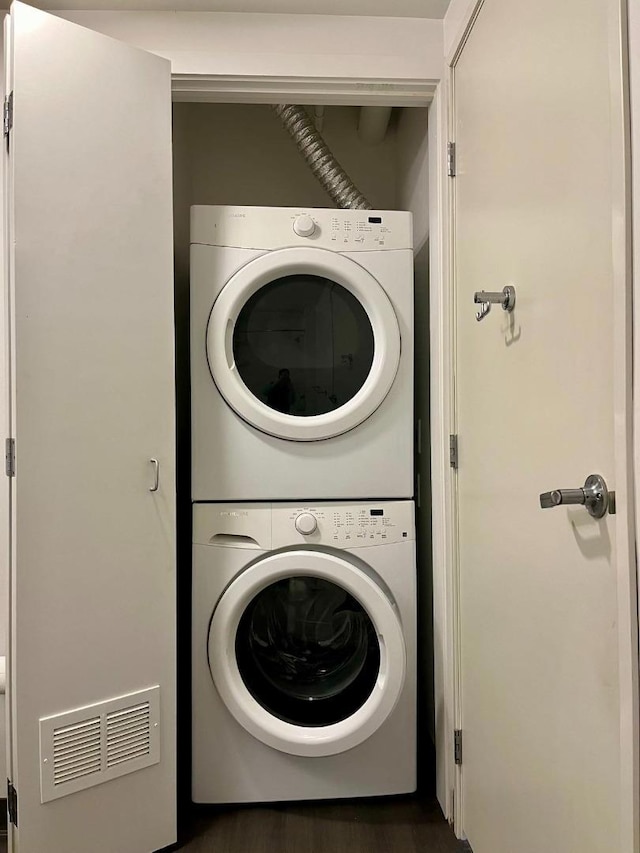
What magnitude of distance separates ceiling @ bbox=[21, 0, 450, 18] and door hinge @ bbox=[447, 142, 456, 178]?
0.38 m

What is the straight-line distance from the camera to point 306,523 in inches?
66.3

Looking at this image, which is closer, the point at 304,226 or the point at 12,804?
the point at 12,804

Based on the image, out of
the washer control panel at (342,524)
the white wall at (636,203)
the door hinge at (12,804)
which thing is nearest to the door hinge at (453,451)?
the washer control panel at (342,524)

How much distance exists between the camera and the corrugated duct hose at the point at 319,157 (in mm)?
2043

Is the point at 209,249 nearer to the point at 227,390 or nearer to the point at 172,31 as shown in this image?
the point at 227,390

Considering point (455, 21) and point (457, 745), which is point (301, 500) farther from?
point (455, 21)

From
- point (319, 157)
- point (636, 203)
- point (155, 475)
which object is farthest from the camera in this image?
point (319, 157)

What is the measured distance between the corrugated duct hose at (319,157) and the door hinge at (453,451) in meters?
0.92

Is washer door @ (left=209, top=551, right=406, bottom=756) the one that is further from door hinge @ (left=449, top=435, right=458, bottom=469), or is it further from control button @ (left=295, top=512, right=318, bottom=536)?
door hinge @ (left=449, top=435, right=458, bottom=469)

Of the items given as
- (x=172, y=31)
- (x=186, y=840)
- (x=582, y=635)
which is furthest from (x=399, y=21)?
(x=186, y=840)

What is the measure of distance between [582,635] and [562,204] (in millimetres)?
668

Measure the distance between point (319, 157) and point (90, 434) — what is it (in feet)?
4.07

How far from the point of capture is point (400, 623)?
5.51 ft

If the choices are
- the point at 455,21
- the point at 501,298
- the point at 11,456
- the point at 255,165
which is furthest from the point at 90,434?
the point at 255,165
